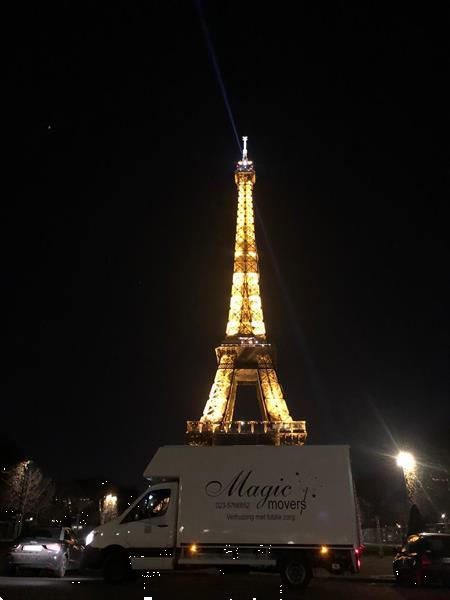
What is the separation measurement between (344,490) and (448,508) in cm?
4677

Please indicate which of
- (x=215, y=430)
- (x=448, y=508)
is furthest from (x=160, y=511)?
(x=448, y=508)

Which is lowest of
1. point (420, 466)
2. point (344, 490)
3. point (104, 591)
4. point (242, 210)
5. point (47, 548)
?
point (104, 591)

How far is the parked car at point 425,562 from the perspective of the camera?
1573cm

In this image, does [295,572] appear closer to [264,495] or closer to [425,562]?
[264,495]

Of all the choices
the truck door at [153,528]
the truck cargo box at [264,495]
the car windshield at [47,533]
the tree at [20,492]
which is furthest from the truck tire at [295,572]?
the tree at [20,492]

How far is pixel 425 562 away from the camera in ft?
52.0

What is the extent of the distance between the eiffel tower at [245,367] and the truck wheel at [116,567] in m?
42.4

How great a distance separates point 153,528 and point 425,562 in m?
7.25

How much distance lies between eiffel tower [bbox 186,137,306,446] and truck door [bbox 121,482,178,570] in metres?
42.2

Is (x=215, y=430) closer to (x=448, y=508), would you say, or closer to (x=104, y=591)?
(x=448, y=508)

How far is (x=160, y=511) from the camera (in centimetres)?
1497

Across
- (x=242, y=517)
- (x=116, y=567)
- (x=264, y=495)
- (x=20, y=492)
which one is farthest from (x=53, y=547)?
(x=20, y=492)

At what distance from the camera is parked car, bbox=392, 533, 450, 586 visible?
15.7m

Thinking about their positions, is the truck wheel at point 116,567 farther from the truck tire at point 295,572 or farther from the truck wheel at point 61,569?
the truck tire at point 295,572
